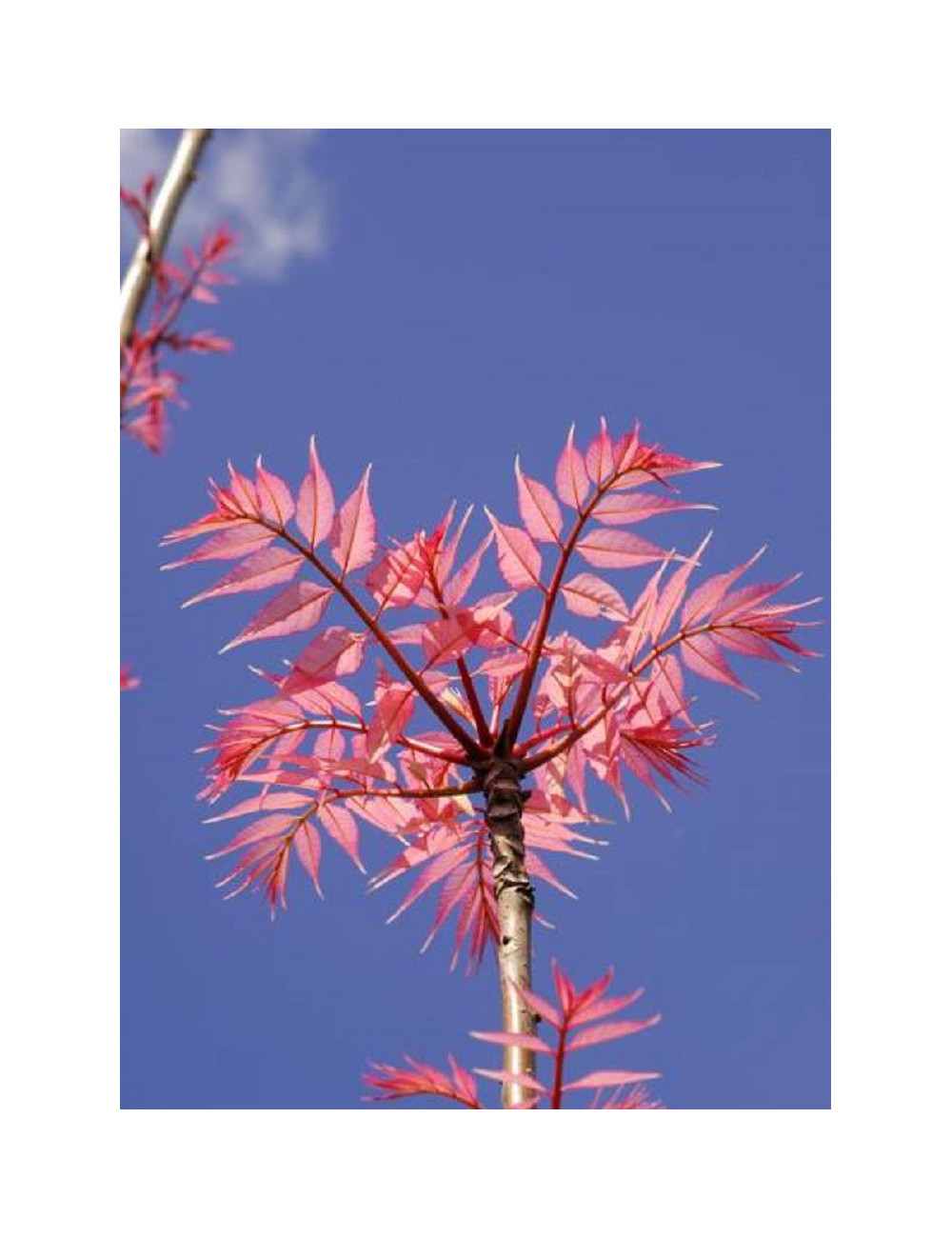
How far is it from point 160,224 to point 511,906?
37 centimetres

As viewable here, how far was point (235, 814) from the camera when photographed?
0.76 m

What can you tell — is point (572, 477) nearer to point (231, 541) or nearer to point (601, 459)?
point (601, 459)

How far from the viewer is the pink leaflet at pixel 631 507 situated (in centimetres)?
73

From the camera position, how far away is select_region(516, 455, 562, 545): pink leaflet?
746 mm

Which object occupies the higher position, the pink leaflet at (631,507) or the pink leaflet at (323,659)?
the pink leaflet at (631,507)

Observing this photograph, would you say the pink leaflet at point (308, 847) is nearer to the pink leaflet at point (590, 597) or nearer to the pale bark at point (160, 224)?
the pink leaflet at point (590, 597)

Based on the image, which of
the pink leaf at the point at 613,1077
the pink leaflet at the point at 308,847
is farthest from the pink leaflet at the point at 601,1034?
the pink leaflet at the point at 308,847

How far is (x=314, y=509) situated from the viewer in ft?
2.35

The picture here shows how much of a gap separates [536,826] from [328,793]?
141mm

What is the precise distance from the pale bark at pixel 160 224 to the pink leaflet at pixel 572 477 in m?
0.27

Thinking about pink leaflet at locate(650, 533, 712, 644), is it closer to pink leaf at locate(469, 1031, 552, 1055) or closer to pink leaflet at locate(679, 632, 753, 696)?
pink leaflet at locate(679, 632, 753, 696)

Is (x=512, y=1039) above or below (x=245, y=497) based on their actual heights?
below

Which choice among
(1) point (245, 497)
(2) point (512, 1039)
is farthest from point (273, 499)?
(2) point (512, 1039)
